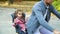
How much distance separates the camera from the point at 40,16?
5.68 metres

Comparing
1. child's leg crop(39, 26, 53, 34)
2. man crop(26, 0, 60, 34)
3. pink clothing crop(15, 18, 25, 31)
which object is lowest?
pink clothing crop(15, 18, 25, 31)

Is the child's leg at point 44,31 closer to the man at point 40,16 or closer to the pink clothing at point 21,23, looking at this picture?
the man at point 40,16

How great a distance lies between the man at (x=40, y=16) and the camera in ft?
18.6

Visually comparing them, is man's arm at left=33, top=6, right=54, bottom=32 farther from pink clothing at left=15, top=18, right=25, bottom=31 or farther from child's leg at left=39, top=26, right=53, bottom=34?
pink clothing at left=15, top=18, right=25, bottom=31

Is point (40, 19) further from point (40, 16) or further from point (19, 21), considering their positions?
point (19, 21)

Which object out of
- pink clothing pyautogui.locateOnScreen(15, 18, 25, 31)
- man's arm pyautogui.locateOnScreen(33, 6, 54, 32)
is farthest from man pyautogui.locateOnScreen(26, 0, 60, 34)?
pink clothing pyautogui.locateOnScreen(15, 18, 25, 31)

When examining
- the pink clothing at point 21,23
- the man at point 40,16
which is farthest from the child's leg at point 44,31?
the pink clothing at point 21,23

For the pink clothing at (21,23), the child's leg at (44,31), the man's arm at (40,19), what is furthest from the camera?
the pink clothing at (21,23)

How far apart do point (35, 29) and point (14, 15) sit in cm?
92

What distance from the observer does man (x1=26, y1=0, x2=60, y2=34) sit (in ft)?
18.6

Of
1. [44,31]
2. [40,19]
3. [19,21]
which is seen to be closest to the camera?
[40,19]

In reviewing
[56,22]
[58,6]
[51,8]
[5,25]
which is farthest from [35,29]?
[58,6]

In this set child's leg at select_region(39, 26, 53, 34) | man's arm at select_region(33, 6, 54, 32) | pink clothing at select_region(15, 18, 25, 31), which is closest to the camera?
man's arm at select_region(33, 6, 54, 32)

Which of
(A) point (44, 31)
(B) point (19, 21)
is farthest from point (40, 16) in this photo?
(B) point (19, 21)
